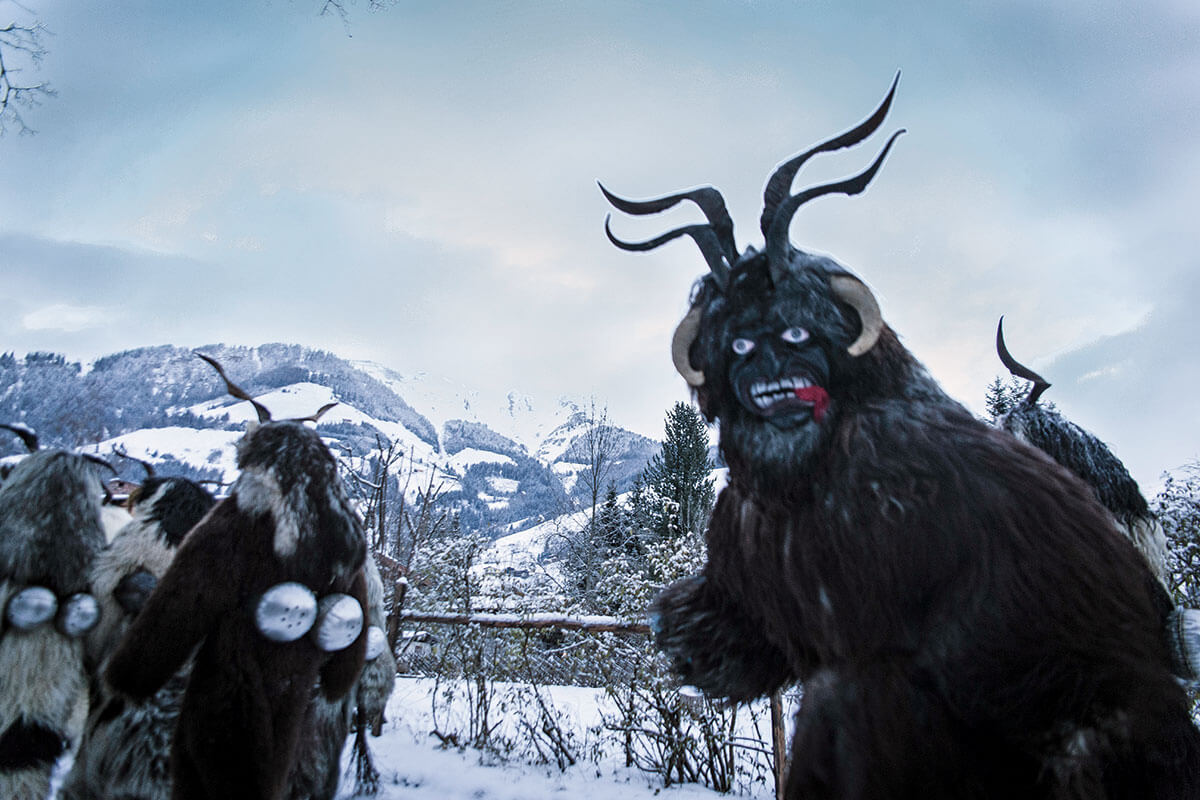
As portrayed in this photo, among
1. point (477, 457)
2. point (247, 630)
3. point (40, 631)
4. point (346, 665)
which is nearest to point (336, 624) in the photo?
point (247, 630)

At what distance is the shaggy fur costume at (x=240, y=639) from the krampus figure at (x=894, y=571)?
1.50 meters

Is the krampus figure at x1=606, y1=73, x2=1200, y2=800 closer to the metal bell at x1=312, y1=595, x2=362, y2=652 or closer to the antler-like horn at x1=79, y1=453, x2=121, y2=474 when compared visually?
the metal bell at x1=312, y1=595, x2=362, y2=652

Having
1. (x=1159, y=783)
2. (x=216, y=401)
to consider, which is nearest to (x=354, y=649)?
(x=1159, y=783)

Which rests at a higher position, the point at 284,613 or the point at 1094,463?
the point at 1094,463

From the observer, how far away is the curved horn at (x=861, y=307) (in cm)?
120

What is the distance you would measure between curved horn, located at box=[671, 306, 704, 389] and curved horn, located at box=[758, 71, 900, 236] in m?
0.24

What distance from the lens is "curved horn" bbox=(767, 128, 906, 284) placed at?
1.31 meters

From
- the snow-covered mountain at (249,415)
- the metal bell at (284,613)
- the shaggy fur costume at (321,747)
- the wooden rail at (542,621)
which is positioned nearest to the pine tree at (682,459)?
the snow-covered mountain at (249,415)

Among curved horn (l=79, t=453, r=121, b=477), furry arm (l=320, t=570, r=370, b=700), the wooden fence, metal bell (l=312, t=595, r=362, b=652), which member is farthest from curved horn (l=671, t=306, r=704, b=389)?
curved horn (l=79, t=453, r=121, b=477)

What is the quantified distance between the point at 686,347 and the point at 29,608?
3052 mm

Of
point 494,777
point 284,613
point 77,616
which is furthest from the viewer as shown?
point 494,777

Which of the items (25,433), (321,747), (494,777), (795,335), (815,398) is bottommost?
(494,777)

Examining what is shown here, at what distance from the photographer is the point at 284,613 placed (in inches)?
82.2

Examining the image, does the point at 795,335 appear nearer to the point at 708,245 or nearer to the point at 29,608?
the point at 708,245
